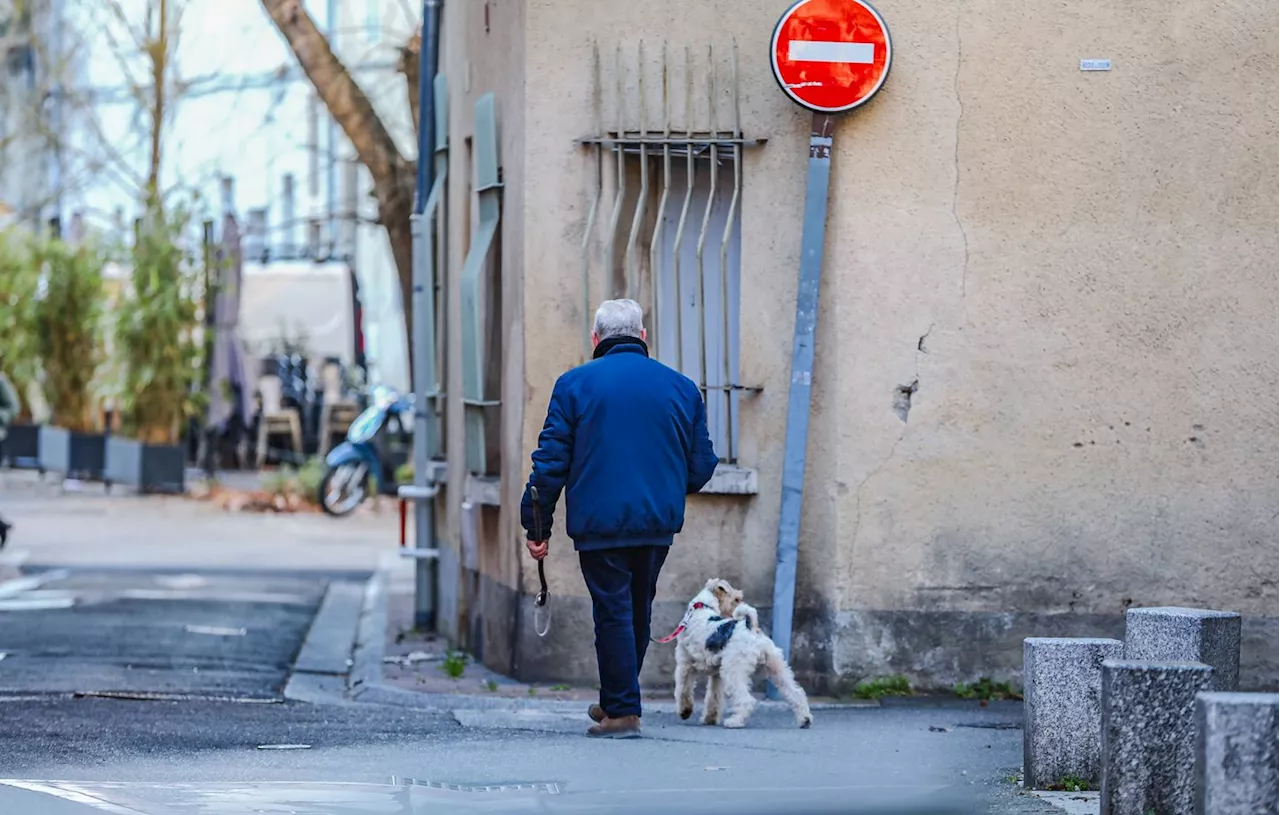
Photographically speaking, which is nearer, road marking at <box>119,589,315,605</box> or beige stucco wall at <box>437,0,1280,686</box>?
beige stucco wall at <box>437,0,1280,686</box>

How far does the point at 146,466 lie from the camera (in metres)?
24.1

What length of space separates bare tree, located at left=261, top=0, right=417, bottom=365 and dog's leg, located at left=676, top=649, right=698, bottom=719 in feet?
29.2

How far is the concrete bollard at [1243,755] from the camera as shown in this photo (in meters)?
5.04

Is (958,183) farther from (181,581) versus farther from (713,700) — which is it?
(181,581)

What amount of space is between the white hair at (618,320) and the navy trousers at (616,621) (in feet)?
2.92

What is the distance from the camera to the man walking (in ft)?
26.3

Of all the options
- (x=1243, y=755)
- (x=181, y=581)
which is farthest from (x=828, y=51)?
(x=181, y=581)

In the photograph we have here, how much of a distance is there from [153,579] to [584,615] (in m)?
7.20

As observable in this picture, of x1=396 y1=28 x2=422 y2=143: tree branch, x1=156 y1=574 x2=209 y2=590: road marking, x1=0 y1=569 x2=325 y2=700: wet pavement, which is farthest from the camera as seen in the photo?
x1=396 y1=28 x2=422 y2=143: tree branch

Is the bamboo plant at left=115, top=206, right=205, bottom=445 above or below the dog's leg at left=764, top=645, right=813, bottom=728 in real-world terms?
above

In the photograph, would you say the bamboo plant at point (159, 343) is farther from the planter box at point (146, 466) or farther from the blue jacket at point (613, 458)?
the blue jacket at point (613, 458)

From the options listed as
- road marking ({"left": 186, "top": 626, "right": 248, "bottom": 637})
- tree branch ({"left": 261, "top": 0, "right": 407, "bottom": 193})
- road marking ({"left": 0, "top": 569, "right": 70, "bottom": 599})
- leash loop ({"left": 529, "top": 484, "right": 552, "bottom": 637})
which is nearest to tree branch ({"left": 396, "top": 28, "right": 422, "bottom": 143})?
tree branch ({"left": 261, "top": 0, "right": 407, "bottom": 193})

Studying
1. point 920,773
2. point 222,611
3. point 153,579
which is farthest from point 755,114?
point 153,579

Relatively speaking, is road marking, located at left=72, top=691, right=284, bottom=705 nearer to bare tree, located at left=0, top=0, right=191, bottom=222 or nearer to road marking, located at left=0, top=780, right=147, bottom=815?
road marking, located at left=0, top=780, right=147, bottom=815
